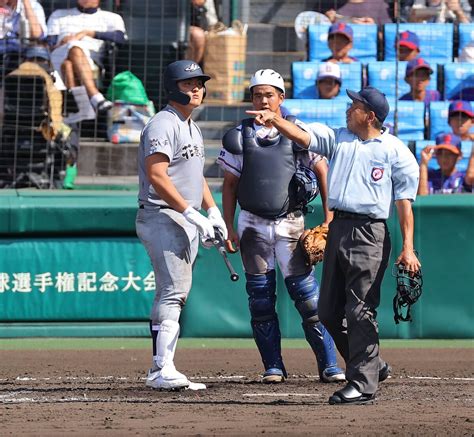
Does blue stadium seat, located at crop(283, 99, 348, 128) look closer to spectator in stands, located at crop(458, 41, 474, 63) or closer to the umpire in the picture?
spectator in stands, located at crop(458, 41, 474, 63)

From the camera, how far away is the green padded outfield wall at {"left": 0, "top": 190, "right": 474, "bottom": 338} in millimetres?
10500

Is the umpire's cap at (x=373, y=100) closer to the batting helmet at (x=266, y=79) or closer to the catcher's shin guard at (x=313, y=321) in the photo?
the batting helmet at (x=266, y=79)

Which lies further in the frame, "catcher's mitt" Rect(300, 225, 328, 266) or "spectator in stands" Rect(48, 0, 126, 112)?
"spectator in stands" Rect(48, 0, 126, 112)

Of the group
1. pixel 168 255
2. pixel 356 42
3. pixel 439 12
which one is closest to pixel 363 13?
pixel 356 42

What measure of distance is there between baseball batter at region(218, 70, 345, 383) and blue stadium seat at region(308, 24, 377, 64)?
5.89 meters

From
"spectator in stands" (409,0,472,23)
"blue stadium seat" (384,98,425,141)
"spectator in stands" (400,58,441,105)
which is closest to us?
"blue stadium seat" (384,98,425,141)

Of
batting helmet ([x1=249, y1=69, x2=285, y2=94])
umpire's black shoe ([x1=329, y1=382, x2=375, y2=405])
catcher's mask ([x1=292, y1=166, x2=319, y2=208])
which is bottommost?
umpire's black shoe ([x1=329, y1=382, x2=375, y2=405])

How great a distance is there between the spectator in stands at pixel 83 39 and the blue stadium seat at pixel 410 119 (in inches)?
119

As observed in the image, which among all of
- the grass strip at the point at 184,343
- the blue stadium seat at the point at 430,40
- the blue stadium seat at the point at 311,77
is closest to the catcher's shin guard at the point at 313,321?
the grass strip at the point at 184,343

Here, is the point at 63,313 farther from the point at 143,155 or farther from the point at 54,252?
the point at 143,155

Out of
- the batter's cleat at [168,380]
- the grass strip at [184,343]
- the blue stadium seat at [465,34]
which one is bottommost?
the grass strip at [184,343]

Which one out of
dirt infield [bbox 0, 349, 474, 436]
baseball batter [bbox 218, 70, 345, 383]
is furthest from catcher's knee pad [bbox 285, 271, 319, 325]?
dirt infield [bbox 0, 349, 474, 436]

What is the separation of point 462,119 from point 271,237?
204 inches

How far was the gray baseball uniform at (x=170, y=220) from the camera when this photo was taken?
7109mm
